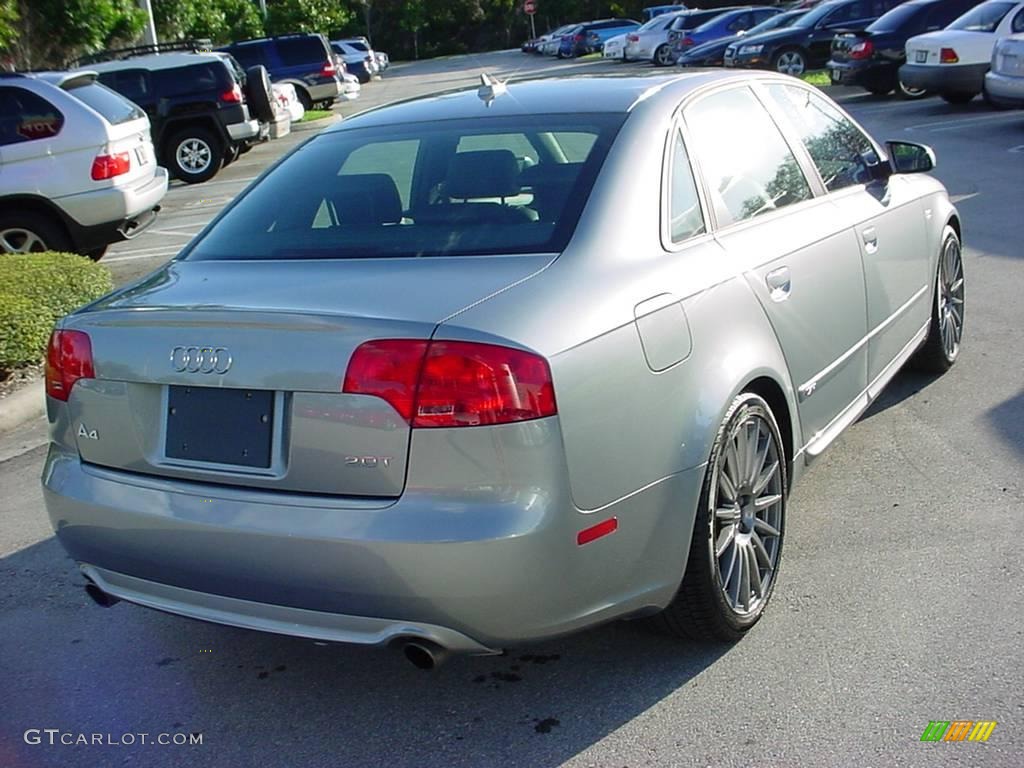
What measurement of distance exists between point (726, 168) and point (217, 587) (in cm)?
215

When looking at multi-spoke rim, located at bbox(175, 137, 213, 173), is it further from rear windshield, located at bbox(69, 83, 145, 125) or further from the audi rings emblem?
the audi rings emblem

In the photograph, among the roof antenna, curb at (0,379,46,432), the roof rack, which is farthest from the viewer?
the roof rack

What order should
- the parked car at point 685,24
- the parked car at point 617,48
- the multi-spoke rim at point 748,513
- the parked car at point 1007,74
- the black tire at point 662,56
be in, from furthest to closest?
1. the parked car at point 617,48
2. the black tire at point 662,56
3. the parked car at point 685,24
4. the parked car at point 1007,74
5. the multi-spoke rim at point 748,513

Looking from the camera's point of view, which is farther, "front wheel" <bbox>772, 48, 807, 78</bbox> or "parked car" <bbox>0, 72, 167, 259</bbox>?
"front wheel" <bbox>772, 48, 807, 78</bbox>

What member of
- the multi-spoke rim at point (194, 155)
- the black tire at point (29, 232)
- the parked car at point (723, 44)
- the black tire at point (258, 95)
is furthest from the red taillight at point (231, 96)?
the parked car at point (723, 44)

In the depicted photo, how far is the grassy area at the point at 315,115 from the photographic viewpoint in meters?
26.8

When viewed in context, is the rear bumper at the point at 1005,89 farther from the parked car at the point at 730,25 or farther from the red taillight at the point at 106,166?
the parked car at the point at 730,25

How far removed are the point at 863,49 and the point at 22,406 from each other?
17356 millimetres

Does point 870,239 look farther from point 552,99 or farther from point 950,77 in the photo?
point 950,77

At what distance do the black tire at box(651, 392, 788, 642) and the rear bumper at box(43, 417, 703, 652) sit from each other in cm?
11

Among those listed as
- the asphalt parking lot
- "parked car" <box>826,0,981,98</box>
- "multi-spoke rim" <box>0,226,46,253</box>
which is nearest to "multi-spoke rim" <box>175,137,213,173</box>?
"multi-spoke rim" <box>0,226,46,253</box>

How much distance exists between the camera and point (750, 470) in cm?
371

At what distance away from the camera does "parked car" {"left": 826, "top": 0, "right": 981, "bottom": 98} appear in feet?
67.2

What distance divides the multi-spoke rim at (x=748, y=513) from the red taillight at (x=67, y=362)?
179cm
